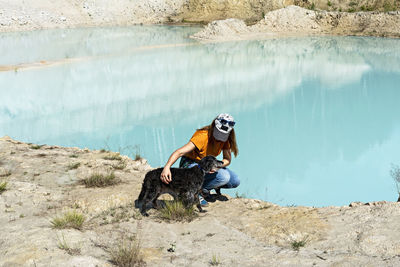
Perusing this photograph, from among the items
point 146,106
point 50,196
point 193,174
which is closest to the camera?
point 193,174

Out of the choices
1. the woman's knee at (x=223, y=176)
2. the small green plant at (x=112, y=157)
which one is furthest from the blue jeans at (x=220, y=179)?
the small green plant at (x=112, y=157)

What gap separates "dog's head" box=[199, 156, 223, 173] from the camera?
4840 millimetres

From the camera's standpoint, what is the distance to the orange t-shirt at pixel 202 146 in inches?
198

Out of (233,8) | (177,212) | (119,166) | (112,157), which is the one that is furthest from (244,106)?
(233,8)

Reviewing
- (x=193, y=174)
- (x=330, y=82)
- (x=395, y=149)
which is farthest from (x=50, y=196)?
(x=330, y=82)

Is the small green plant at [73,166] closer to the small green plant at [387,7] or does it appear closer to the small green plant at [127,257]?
the small green plant at [127,257]

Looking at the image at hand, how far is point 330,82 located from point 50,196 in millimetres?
16319

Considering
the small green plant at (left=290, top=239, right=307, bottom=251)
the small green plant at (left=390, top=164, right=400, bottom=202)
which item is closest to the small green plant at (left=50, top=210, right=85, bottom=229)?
the small green plant at (left=290, top=239, right=307, bottom=251)

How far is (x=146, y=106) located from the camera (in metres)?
15.3

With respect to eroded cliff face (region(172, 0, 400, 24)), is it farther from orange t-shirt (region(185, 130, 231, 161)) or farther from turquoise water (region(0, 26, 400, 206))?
orange t-shirt (region(185, 130, 231, 161))

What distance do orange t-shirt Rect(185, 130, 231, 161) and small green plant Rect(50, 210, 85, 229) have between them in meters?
1.54

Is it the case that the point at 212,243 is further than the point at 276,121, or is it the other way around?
the point at 276,121

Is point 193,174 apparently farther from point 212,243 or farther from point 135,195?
point 135,195

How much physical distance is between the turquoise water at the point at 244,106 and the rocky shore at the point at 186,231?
11.1ft
